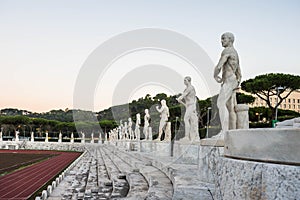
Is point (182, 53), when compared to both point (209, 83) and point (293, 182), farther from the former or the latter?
point (293, 182)

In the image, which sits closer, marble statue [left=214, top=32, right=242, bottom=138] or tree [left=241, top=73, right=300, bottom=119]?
marble statue [left=214, top=32, right=242, bottom=138]

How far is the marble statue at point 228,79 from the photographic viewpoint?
20.7 feet

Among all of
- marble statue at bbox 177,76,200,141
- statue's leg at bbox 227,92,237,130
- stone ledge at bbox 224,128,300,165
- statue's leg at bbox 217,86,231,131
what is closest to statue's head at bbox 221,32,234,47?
statue's leg at bbox 217,86,231,131

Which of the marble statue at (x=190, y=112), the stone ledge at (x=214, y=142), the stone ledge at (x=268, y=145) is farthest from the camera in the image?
the marble statue at (x=190, y=112)

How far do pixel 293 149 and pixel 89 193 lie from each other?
208 inches

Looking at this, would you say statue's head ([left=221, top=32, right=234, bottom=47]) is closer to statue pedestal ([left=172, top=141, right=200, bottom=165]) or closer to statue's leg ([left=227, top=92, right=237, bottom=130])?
statue's leg ([left=227, top=92, right=237, bottom=130])

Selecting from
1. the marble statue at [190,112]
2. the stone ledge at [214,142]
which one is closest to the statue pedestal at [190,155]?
the marble statue at [190,112]

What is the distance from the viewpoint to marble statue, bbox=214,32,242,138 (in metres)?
6.30

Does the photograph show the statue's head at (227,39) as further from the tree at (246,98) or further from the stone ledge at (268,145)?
the tree at (246,98)

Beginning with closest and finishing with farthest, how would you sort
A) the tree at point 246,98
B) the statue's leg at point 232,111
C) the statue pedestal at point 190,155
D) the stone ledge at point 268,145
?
the stone ledge at point 268,145 < the statue's leg at point 232,111 < the statue pedestal at point 190,155 < the tree at point 246,98

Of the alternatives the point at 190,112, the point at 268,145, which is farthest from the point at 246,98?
the point at 268,145

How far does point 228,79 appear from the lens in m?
6.46

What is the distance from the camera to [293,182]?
6.44ft

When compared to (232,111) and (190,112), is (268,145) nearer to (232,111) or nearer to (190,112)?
(232,111)
